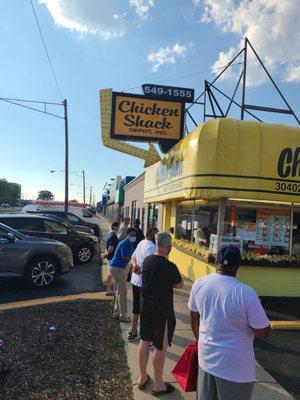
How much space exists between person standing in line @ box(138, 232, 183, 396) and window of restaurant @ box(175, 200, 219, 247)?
232 inches

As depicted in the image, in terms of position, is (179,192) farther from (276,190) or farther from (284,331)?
(284,331)

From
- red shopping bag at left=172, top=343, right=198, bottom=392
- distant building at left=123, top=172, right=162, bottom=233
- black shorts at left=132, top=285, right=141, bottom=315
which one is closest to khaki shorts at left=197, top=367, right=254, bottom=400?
red shopping bag at left=172, top=343, right=198, bottom=392

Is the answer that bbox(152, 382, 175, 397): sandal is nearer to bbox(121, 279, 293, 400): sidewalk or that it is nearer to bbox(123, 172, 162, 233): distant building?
bbox(121, 279, 293, 400): sidewalk

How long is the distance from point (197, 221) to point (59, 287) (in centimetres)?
411

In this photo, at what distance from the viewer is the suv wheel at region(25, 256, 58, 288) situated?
1088cm

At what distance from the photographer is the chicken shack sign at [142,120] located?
48.4ft

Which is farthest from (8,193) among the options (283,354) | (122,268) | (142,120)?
(283,354)

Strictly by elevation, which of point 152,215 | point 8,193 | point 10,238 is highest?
point 8,193

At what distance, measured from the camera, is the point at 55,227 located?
1542 centimetres

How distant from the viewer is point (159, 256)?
15.7 feet

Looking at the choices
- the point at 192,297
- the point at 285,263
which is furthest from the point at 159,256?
the point at 285,263

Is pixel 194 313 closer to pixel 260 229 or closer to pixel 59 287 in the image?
pixel 260 229

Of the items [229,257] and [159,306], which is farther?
[159,306]

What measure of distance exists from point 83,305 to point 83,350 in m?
2.41
